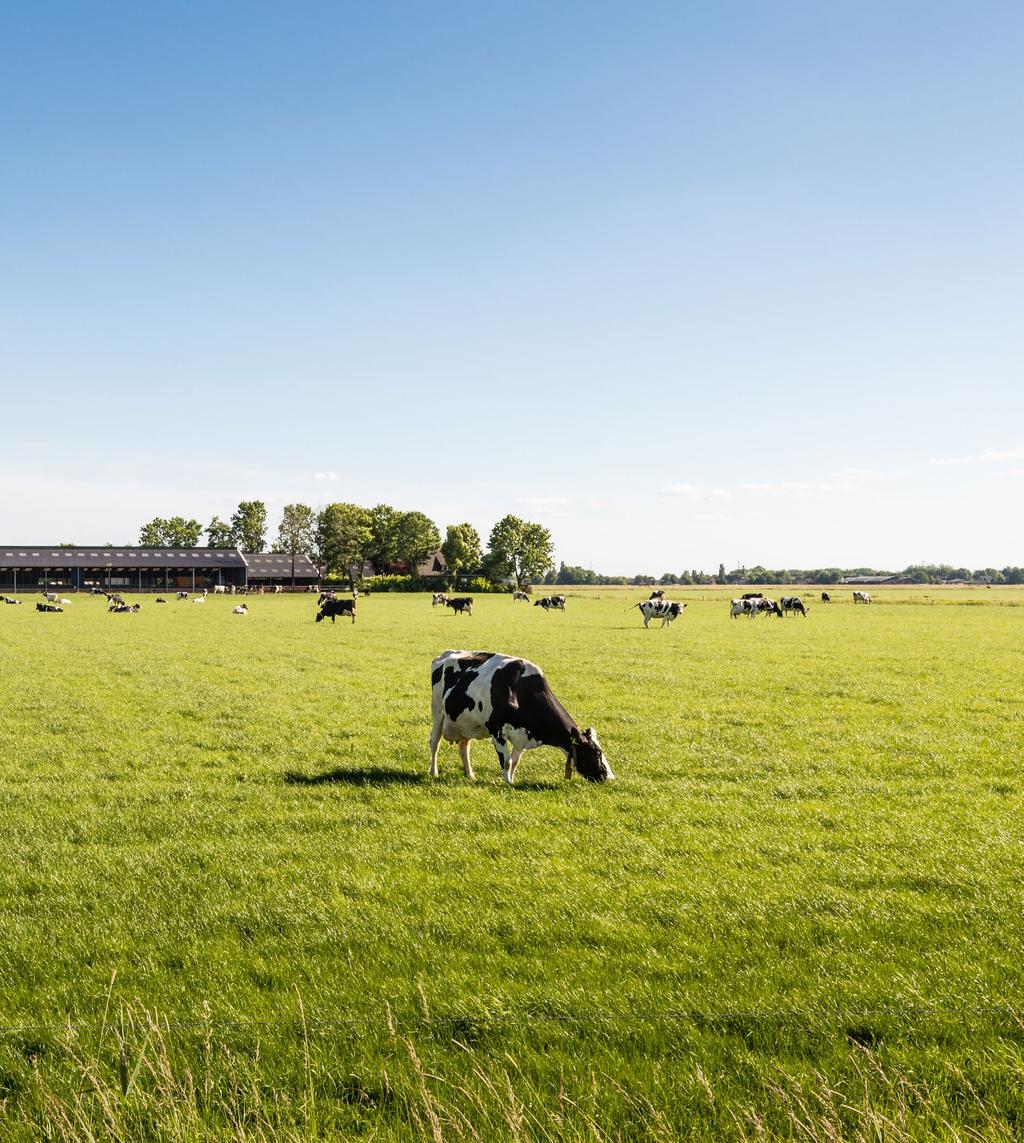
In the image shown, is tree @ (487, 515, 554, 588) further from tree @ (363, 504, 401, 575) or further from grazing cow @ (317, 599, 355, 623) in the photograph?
grazing cow @ (317, 599, 355, 623)

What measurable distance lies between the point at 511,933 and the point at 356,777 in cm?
556

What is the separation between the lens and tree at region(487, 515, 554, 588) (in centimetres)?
14175

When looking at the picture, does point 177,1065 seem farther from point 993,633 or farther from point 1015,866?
point 993,633

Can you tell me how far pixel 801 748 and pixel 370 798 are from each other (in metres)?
7.51

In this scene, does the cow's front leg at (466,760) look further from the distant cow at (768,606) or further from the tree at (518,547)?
the tree at (518,547)

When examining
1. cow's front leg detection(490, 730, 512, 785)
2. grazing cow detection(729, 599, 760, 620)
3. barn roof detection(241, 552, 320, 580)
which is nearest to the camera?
cow's front leg detection(490, 730, 512, 785)

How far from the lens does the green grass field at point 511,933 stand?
4.42m

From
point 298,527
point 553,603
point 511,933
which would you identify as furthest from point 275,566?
point 511,933

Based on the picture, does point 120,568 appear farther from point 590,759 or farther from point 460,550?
point 590,759

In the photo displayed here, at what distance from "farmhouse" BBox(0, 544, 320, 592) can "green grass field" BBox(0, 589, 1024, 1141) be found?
367 feet

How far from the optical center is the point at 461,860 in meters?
8.12

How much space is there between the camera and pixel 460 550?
468 feet

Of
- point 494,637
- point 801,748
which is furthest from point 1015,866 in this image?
point 494,637

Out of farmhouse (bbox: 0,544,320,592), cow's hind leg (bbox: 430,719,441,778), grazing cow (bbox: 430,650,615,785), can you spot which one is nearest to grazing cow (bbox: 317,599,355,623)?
cow's hind leg (bbox: 430,719,441,778)
